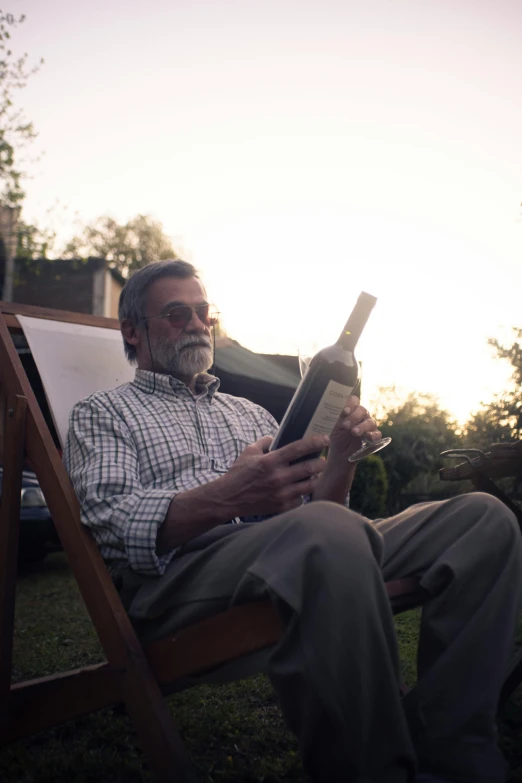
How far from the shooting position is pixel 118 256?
44906 millimetres

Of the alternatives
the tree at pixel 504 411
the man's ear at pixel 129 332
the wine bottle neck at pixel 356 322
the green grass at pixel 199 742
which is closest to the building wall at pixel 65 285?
the tree at pixel 504 411

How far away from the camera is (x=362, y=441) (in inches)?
79.0

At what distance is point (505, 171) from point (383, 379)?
623 centimetres

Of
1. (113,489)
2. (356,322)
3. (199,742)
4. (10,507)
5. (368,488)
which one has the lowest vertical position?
(368,488)

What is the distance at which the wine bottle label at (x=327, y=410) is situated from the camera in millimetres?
1528

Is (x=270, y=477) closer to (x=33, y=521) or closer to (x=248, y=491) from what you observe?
(x=248, y=491)

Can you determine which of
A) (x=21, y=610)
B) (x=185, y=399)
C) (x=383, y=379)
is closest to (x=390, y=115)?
(x=185, y=399)

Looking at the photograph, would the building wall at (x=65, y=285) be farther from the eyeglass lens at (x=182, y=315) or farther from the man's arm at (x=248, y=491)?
the man's arm at (x=248, y=491)

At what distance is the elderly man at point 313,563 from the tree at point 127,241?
1717 inches

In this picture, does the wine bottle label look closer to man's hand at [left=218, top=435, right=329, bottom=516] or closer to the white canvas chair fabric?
man's hand at [left=218, top=435, right=329, bottom=516]

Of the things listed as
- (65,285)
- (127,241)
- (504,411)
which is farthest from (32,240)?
(127,241)

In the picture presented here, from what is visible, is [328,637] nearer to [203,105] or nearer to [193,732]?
[193,732]

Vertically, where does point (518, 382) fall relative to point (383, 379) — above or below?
above

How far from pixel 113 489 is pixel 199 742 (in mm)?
1081
